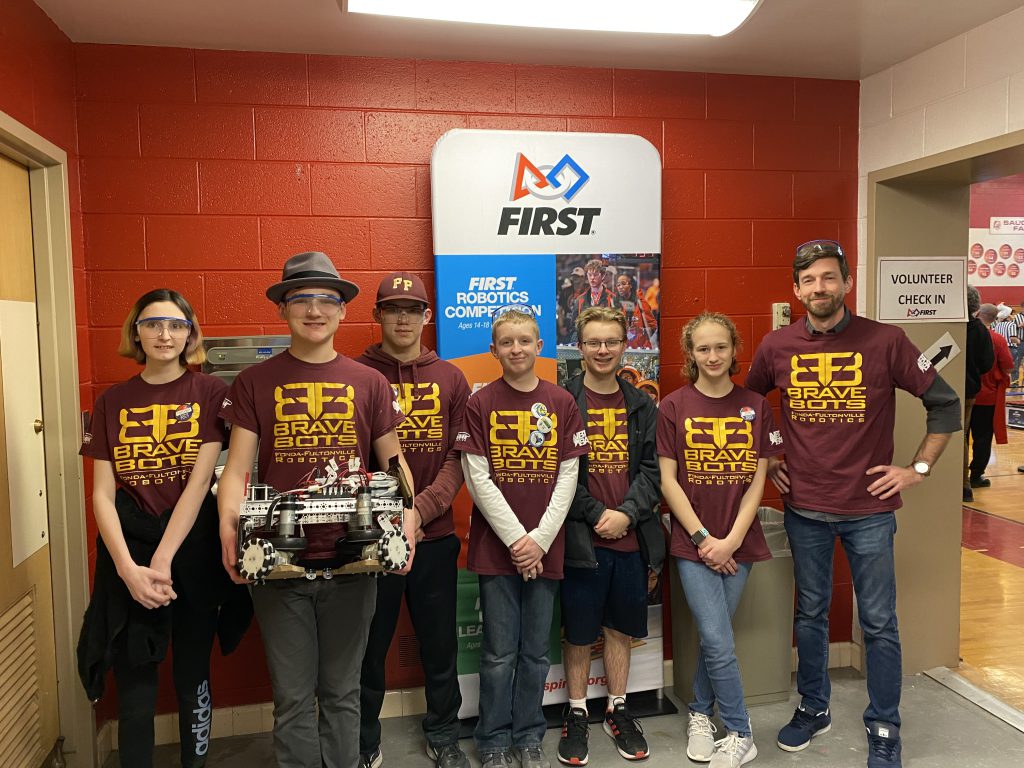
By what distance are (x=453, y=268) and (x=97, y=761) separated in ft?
7.04

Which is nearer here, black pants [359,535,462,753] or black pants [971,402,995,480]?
black pants [359,535,462,753]

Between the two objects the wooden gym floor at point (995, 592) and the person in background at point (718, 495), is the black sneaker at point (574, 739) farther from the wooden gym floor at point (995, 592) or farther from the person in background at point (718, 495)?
the wooden gym floor at point (995, 592)

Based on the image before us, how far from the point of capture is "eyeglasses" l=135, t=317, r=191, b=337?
212cm

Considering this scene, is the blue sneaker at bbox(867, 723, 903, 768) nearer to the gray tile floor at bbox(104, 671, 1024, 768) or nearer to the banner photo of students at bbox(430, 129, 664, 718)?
the gray tile floor at bbox(104, 671, 1024, 768)

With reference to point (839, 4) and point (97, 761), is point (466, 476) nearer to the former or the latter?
point (97, 761)

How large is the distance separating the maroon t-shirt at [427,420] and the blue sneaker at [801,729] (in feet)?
4.62

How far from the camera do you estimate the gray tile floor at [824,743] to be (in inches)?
102

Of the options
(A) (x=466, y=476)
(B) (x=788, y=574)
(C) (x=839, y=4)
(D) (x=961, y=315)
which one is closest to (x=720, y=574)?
(B) (x=788, y=574)

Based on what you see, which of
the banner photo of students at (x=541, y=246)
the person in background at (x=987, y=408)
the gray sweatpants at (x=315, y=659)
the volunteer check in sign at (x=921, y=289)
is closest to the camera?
the gray sweatpants at (x=315, y=659)

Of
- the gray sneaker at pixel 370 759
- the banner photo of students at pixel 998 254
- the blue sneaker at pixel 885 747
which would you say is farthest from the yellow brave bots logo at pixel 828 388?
the banner photo of students at pixel 998 254

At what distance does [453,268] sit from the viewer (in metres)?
2.75

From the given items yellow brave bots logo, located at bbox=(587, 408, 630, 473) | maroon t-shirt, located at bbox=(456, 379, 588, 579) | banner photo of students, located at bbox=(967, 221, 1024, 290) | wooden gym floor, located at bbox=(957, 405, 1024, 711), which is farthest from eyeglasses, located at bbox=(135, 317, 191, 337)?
banner photo of students, located at bbox=(967, 221, 1024, 290)

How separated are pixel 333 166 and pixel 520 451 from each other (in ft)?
4.33

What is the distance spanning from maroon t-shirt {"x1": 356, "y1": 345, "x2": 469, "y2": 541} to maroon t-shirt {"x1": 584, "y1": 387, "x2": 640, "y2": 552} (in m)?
0.45
